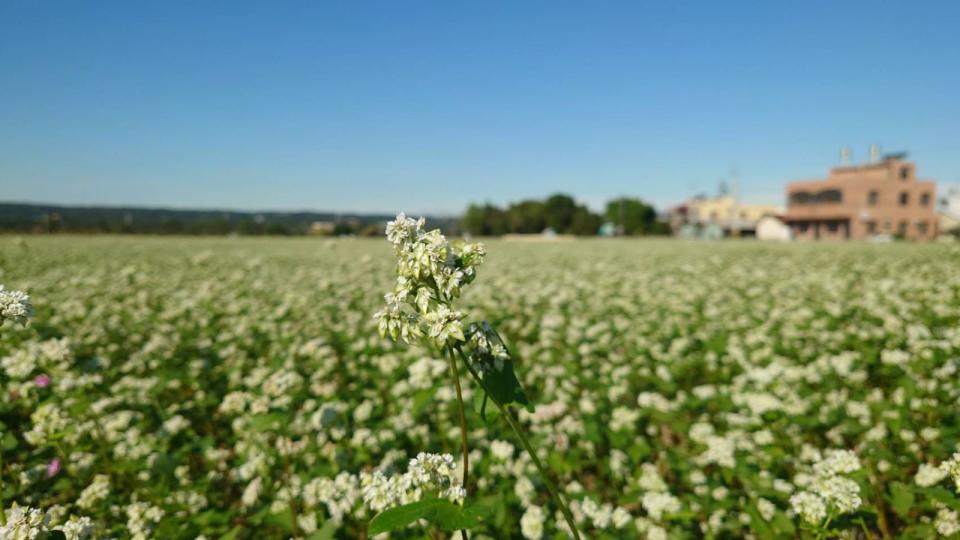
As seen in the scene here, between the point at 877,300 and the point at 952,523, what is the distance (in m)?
7.07

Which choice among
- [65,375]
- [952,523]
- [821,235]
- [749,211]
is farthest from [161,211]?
[749,211]

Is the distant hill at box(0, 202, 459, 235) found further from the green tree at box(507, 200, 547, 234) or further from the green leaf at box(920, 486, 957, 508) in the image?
the green leaf at box(920, 486, 957, 508)

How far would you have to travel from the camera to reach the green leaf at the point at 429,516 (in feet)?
4.50

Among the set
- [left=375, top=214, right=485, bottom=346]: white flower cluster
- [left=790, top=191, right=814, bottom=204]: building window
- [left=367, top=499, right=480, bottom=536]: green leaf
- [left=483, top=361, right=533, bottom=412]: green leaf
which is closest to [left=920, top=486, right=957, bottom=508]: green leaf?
[left=483, top=361, right=533, bottom=412]: green leaf

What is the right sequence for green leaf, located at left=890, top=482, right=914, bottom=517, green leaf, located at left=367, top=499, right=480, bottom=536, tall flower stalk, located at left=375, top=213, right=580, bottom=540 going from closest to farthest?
green leaf, located at left=367, top=499, right=480, bottom=536 < tall flower stalk, located at left=375, top=213, right=580, bottom=540 < green leaf, located at left=890, top=482, right=914, bottom=517

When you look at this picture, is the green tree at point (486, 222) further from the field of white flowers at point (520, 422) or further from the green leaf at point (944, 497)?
the green leaf at point (944, 497)

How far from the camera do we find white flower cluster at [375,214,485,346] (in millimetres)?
1467

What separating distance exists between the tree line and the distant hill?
77.3 feet

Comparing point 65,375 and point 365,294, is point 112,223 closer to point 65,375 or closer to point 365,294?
point 365,294

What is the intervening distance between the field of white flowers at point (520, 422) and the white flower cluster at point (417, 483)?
2 centimetres

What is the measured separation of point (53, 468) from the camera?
305 centimetres

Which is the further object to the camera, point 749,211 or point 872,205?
point 749,211

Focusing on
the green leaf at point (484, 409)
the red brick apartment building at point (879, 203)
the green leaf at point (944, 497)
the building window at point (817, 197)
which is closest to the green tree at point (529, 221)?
the building window at point (817, 197)

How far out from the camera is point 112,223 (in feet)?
208
